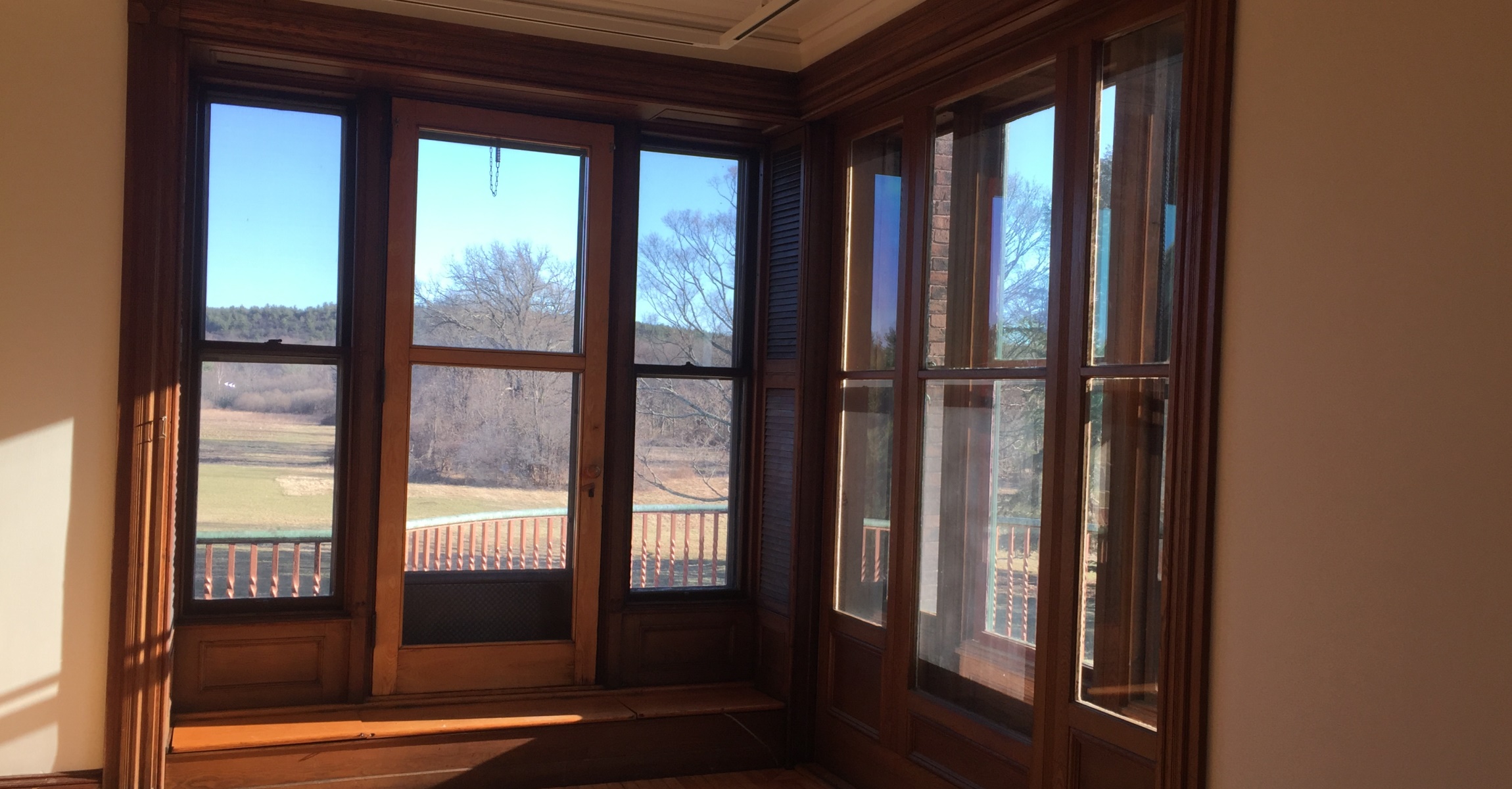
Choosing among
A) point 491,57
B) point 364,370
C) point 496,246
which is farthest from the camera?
point 496,246

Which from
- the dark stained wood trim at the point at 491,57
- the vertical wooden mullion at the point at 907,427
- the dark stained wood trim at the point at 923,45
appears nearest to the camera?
the dark stained wood trim at the point at 923,45

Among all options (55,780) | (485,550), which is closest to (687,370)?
(485,550)

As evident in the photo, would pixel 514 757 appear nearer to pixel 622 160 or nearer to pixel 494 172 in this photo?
pixel 494 172

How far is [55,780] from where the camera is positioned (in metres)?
3.79

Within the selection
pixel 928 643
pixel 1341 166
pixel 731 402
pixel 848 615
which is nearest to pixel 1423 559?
pixel 1341 166

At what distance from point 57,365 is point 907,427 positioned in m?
3.05

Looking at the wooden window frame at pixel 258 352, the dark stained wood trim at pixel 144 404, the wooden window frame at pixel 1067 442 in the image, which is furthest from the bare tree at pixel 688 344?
the dark stained wood trim at pixel 144 404

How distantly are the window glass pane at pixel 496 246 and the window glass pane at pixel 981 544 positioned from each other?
183 centimetres

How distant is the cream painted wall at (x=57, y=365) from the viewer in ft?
12.3

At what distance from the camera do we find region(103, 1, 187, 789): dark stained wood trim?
3.84 metres

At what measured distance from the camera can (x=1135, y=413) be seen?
10.2 ft

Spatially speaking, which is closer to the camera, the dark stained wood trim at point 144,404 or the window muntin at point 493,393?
the dark stained wood trim at point 144,404

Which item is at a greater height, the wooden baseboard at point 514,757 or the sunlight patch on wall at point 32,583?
the sunlight patch on wall at point 32,583

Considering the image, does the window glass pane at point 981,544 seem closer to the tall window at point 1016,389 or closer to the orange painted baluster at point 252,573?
the tall window at point 1016,389
